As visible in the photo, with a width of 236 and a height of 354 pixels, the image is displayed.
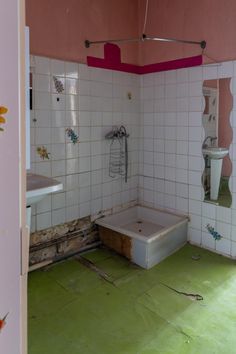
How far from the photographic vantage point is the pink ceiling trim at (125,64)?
9.57 feet

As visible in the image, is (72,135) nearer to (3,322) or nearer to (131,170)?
(131,170)

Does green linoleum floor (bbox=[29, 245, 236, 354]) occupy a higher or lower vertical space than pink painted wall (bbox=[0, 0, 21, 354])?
lower

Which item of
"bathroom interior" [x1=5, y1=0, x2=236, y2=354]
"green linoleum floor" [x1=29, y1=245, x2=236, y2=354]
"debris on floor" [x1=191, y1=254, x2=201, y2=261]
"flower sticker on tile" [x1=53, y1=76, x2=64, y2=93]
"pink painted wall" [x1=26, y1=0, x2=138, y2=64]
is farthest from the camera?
"debris on floor" [x1=191, y1=254, x2=201, y2=261]

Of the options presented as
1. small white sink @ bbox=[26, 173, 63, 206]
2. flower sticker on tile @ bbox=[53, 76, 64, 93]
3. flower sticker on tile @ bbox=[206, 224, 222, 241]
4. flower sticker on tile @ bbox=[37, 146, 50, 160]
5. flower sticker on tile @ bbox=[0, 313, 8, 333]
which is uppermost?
flower sticker on tile @ bbox=[53, 76, 64, 93]

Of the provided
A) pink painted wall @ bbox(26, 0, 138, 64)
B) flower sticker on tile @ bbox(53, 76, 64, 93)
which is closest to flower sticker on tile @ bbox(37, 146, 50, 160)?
flower sticker on tile @ bbox(53, 76, 64, 93)

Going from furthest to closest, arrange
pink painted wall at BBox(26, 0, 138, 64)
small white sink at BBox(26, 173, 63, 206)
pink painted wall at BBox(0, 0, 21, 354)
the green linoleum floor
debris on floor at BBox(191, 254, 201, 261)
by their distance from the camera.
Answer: debris on floor at BBox(191, 254, 201, 261)
pink painted wall at BBox(26, 0, 138, 64)
small white sink at BBox(26, 173, 63, 206)
the green linoleum floor
pink painted wall at BBox(0, 0, 21, 354)

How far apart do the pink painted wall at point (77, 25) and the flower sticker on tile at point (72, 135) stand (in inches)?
25.2

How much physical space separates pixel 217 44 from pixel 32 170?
6.63ft

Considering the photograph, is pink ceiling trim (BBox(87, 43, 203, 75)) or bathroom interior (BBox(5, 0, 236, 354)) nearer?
bathroom interior (BBox(5, 0, 236, 354))

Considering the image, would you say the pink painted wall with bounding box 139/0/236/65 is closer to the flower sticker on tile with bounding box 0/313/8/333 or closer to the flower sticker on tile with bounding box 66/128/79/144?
the flower sticker on tile with bounding box 66/128/79/144

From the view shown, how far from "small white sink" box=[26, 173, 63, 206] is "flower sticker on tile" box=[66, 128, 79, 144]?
0.57 metres

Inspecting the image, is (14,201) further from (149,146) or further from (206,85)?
(149,146)

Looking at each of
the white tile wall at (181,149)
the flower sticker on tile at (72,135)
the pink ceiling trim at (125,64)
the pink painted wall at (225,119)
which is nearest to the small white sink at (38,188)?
the flower sticker on tile at (72,135)

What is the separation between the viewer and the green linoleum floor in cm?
177
